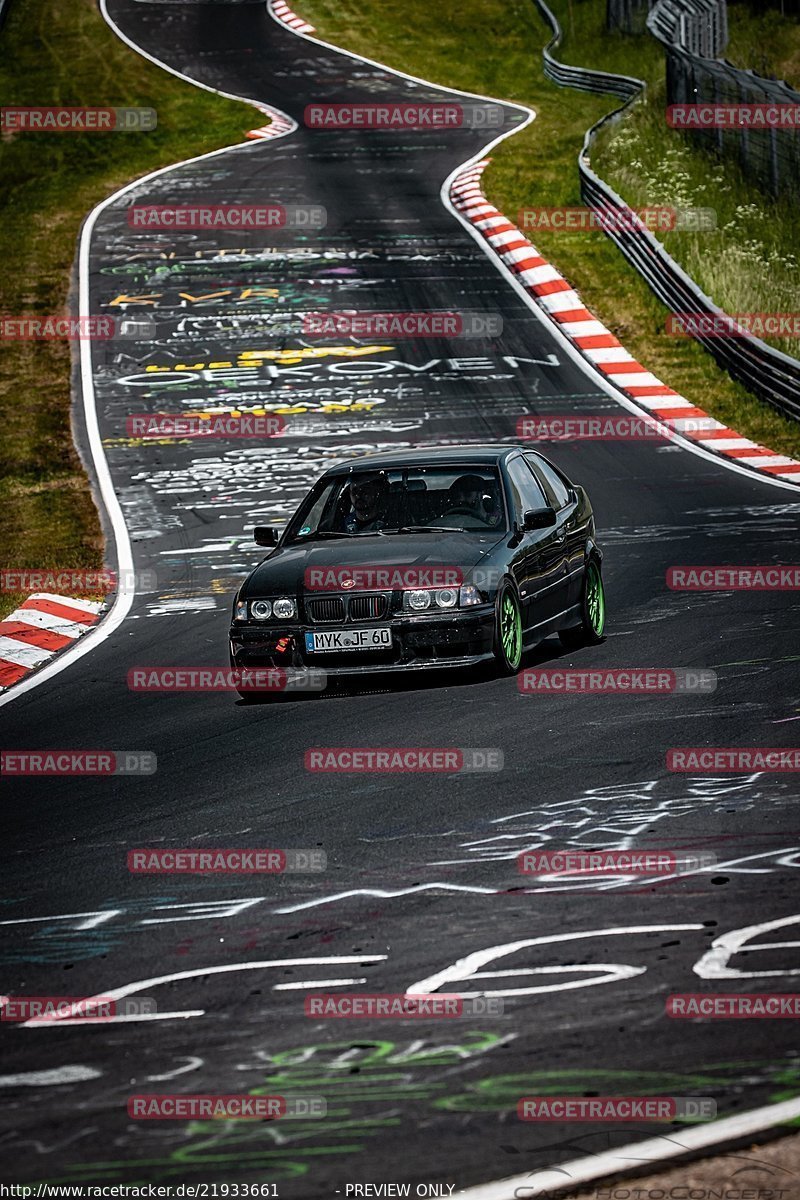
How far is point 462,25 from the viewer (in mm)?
54094

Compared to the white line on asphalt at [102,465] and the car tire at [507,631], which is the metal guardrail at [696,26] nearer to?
the white line on asphalt at [102,465]

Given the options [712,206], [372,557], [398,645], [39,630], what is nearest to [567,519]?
[372,557]

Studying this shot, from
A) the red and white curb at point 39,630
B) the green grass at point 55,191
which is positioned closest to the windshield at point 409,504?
the red and white curb at point 39,630

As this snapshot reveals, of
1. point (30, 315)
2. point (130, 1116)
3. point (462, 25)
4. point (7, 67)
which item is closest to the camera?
point (130, 1116)

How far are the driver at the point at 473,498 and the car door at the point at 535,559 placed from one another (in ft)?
0.50

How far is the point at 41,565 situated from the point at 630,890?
1162cm

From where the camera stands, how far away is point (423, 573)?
426 inches

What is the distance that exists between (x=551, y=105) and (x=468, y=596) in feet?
115

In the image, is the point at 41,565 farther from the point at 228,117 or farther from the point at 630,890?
the point at 228,117

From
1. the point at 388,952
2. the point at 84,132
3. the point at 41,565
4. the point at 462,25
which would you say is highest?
the point at 462,25

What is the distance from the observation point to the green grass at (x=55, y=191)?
1969cm

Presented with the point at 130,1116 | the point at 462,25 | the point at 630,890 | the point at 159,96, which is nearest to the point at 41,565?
the point at 630,890

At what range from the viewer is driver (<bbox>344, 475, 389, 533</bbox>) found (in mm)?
11859

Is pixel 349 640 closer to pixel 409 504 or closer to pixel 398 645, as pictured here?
pixel 398 645
